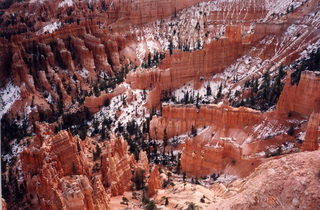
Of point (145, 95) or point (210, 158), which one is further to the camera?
point (145, 95)

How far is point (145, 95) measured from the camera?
4988cm

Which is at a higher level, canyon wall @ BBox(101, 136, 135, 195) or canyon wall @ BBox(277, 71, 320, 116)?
canyon wall @ BBox(277, 71, 320, 116)

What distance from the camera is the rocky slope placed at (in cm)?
2691

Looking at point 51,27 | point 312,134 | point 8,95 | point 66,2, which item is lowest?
point 8,95

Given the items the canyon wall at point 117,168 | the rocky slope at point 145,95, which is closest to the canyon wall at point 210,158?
the rocky slope at point 145,95

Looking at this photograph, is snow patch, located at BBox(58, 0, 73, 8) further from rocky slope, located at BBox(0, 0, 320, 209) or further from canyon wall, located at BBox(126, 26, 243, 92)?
canyon wall, located at BBox(126, 26, 243, 92)

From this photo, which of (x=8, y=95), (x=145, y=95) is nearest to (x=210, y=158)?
(x=145, y=95)

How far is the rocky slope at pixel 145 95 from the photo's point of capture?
26906 millimetres

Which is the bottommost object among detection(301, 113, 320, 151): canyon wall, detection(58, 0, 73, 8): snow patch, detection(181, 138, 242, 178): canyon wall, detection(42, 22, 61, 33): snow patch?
detection(181, 138, 242, 178): canyon wall

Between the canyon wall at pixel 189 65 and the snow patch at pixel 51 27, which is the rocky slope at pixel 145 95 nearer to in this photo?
the canyon wall at pixel 189 65

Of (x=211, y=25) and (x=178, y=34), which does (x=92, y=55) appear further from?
(x=211, y=25)

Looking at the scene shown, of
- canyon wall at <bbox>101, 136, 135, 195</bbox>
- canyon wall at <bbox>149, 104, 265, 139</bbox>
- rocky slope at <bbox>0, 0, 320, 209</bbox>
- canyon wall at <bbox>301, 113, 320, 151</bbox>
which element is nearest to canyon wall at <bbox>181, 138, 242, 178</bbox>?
rocky slope at <bbox>0, 0, 320, 209</bbox>

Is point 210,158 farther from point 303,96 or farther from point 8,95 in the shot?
point 8,95

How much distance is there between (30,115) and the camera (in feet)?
159
